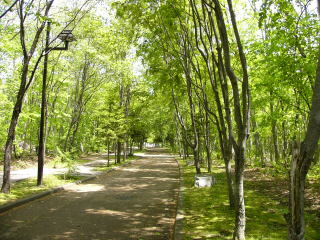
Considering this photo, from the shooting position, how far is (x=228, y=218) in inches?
271

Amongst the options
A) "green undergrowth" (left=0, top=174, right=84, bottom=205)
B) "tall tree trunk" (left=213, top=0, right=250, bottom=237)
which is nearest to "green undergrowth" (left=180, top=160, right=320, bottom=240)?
"tall tree trunk" (left=213, top=0, right=250, bottom=237)

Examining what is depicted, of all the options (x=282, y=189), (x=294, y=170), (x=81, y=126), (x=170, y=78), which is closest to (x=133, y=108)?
(x=81, y=126)

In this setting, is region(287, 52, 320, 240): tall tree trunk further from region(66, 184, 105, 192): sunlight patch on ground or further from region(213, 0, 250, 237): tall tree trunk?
region(66, 184, 105, 192): sunlight patch on ground

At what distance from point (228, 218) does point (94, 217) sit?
360 cm

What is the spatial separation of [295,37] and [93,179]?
1253 cm

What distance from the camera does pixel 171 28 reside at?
35.1 feet

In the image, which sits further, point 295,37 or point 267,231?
point 295,37

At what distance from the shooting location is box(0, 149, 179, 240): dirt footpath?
5941mm

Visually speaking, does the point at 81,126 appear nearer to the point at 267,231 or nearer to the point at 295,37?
the point at 295,37

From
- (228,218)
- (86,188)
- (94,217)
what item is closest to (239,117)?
(228,218)

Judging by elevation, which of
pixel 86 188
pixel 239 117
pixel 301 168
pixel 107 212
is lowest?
pixel 86 188

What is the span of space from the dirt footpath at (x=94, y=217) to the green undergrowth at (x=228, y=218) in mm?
613

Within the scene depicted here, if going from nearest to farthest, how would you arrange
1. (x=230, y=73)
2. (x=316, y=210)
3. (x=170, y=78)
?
(x=230, y=73) → (x=316, y=210) → (x=170, y=78)

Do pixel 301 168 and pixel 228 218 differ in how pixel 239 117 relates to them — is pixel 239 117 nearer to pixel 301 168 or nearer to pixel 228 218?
pixel 301 168
